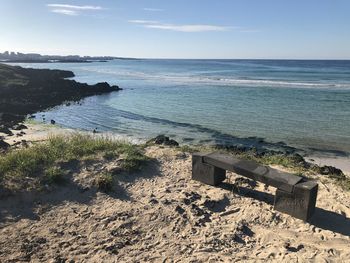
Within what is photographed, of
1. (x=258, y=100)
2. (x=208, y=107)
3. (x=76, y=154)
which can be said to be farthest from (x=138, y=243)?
(x=258, y=100)

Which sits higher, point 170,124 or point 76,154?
point 76,154

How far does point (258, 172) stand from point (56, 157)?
521 cm

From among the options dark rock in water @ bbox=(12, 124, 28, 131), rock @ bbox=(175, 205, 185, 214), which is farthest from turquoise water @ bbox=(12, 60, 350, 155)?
rock @ bbox=(175, 205, 185, 214)

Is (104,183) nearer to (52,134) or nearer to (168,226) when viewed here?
(168,226)

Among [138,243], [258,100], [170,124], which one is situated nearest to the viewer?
[138,243]

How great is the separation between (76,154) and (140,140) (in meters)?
7.15

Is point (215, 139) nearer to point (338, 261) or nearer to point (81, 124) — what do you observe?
point (81, 124)

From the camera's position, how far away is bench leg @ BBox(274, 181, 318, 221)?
6.66 metres

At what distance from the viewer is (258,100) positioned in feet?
99.0

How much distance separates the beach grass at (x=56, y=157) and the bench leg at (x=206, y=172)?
1.55 meters

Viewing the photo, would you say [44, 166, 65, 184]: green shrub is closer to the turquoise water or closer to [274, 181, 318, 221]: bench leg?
[274, 181, 318, 221]: bench leg

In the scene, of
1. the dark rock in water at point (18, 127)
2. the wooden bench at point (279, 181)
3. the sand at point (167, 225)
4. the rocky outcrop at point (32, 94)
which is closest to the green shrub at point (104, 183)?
the sand at point (167, 225)

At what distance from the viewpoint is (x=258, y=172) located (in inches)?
289

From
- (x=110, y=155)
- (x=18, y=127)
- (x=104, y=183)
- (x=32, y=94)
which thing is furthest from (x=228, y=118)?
(x=32, y=94)
